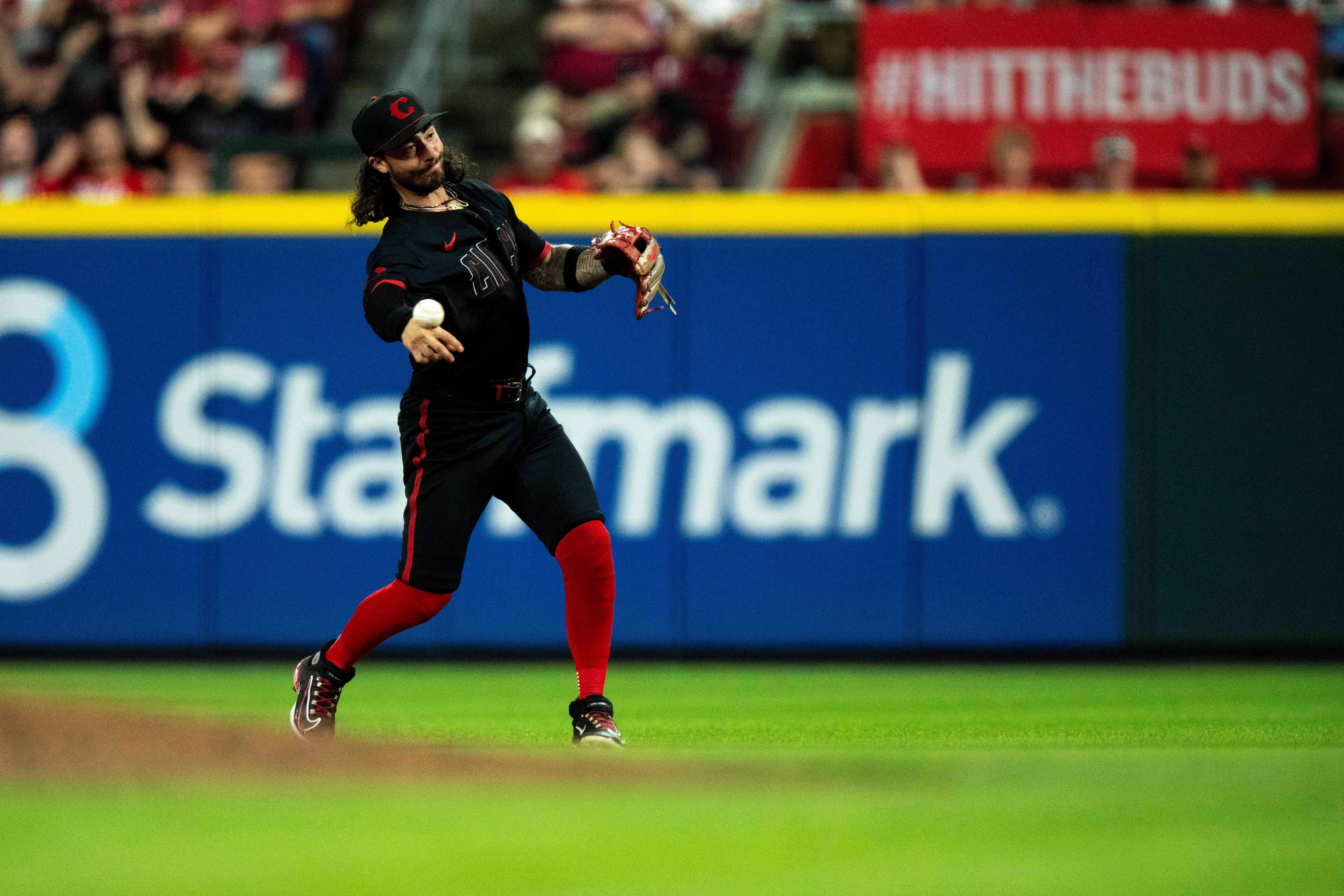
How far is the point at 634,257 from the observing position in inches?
198

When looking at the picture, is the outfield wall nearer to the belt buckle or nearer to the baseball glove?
the baseball glove

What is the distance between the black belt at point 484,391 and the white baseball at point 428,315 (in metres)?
0.43

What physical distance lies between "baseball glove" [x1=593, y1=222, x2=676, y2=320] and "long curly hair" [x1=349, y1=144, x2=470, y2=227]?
0.50 m

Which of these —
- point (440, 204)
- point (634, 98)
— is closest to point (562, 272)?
point (440, 204)

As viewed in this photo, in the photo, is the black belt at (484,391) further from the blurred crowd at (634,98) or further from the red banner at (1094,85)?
the red banner at (1094,85)

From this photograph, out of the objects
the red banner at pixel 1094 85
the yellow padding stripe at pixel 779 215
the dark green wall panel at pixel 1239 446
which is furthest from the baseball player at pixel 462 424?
the red banner at pixel 1094 85

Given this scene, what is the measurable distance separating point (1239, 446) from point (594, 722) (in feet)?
14.7

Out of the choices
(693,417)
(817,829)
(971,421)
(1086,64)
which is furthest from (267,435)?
(817,829)

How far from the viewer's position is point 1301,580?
789 cm

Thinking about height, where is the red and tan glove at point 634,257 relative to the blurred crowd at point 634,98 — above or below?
below

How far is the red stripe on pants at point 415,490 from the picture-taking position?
16.0 feet

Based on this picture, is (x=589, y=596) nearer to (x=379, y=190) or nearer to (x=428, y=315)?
(x=428, y=315)

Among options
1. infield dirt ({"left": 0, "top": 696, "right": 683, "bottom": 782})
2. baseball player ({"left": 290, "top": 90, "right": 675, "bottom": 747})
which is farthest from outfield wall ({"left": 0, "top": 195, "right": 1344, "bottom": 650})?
infield dirt ({"left": 0, "top": 696, "right": 683, "bottom": 782})

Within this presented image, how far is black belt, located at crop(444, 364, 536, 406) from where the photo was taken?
486 cm
